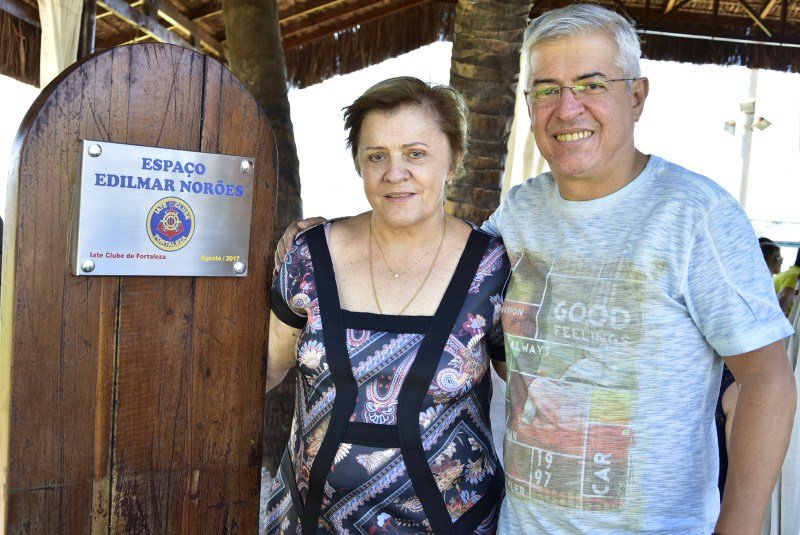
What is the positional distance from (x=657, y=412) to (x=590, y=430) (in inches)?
5.5

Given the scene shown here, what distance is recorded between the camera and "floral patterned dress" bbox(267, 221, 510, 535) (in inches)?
72.1

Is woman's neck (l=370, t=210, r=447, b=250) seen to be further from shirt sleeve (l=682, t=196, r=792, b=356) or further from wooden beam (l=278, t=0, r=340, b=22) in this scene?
wooden beam (l=278, t=0, r=340, b=22)

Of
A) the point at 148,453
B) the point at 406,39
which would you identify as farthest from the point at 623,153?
the point at 406,39

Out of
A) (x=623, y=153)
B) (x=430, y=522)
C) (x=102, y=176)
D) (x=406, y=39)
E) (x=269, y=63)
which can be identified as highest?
(x=406, y=39)

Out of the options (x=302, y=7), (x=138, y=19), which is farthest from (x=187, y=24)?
(x=302, y=7)

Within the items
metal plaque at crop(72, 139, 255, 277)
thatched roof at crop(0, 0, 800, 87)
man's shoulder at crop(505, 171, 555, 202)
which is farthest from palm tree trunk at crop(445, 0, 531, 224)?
thatched roof at crop(0, 0, 800, 87)

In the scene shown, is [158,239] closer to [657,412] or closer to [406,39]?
[657,412]

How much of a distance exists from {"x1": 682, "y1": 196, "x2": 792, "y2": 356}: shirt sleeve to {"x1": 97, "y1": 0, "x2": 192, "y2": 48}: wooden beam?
582 cm

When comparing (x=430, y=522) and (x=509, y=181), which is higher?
(x=509, y=181)

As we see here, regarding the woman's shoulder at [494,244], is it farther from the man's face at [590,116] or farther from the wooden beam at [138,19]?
the wooden beam at [138,19]

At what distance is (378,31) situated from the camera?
8.18 metres

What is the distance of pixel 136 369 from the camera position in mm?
1640

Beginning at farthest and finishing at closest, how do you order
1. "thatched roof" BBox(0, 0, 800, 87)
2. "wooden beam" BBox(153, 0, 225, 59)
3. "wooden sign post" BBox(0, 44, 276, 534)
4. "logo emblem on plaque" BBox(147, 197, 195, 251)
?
"thatched roof" BBox(0, 0, 800, 87) < "wooden beam" BBox(153, 0, 225, 59) < "logo emblem on plaque" BBox(147, 197, 195, 251) < "wooden sign post" BBox(0, 44, 276, 534)

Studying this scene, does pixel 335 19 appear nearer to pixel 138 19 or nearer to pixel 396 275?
pixel 138 19
